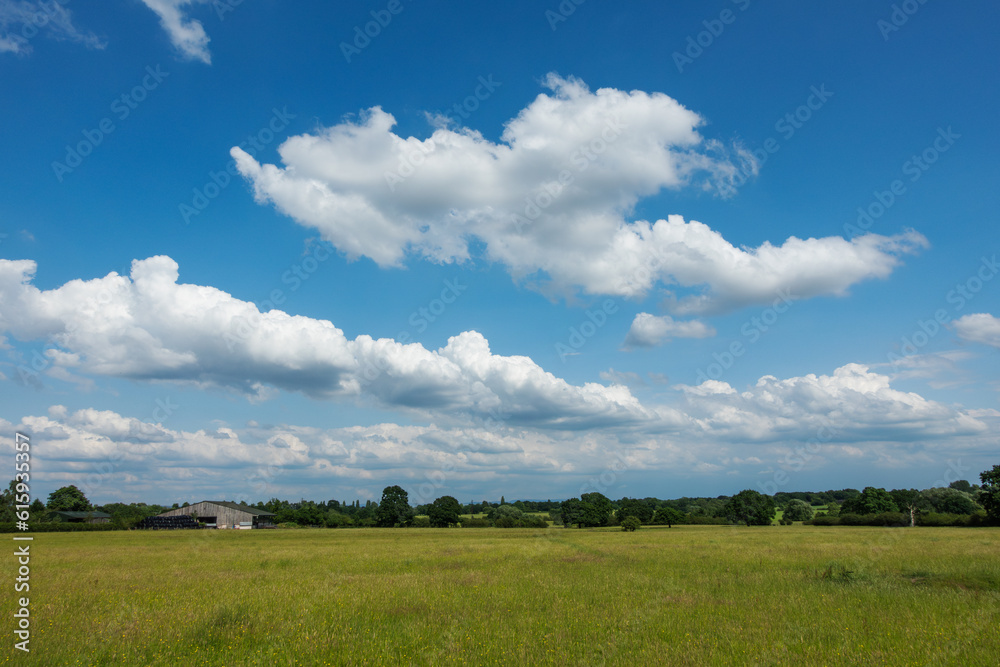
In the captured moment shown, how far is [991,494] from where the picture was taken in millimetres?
71938

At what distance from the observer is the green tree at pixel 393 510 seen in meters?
121

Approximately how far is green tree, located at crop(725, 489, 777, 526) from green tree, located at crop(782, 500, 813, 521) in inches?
449

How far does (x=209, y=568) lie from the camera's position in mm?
29688

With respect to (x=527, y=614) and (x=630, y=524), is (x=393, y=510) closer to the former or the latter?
(x=630, y=524)

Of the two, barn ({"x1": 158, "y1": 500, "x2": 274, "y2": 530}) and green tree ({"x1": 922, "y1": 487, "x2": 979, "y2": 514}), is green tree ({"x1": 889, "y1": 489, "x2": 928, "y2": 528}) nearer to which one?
green tree ({"x1": 922, "y1": 487, "x2": 979, "y2": 514})

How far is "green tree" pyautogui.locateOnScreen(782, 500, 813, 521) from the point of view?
118 meters

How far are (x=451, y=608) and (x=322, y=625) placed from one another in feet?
14.6

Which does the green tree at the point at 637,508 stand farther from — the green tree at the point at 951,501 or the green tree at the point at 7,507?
the green tree at the point at 7,507

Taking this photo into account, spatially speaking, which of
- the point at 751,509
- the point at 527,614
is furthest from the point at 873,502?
the point at 527,614

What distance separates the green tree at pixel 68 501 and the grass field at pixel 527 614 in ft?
478

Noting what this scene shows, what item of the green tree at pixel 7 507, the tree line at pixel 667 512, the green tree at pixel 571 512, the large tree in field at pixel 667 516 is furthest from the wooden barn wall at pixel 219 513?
the large tree in field at pixel 667 516

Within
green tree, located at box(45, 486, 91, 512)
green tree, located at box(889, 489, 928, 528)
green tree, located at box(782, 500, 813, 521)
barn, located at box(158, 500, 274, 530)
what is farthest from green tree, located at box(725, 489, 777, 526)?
green tree, located at box(45, 486, 91, 512)

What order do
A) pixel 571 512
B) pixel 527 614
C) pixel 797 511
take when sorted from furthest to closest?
1. pixel 797 511
2. pixel 571 512
3. pixel 527 614

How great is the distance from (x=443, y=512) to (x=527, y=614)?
349ft
